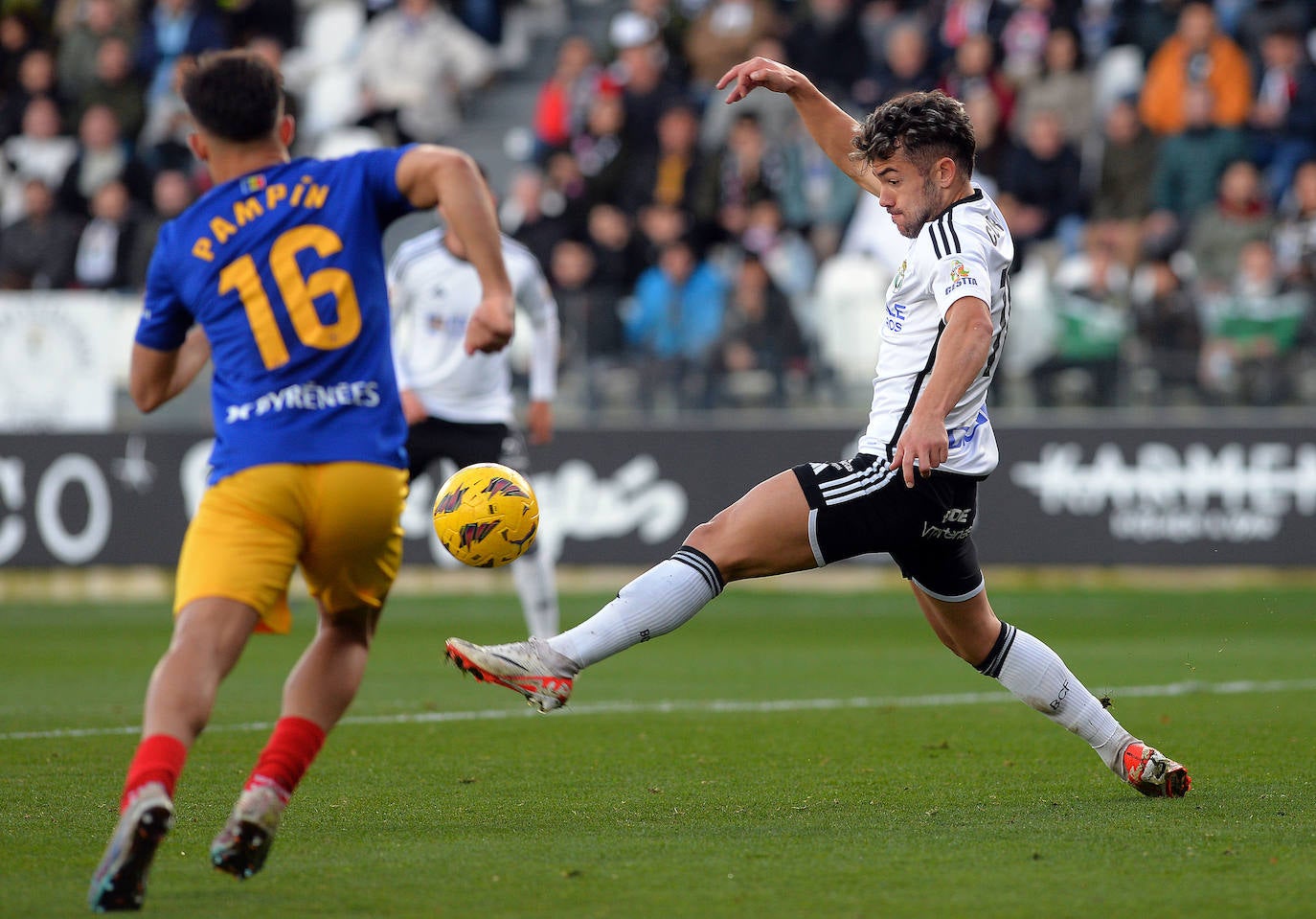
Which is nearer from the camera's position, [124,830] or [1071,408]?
[124,830]

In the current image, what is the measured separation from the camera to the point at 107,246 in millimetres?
17062

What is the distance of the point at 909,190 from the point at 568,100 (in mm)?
13574

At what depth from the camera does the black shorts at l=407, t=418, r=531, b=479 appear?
396 inches

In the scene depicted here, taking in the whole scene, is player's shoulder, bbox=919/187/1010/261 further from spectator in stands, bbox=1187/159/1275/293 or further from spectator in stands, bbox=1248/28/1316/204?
spectator in stands, bbox=1248/28/1316/204

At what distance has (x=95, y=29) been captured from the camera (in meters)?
20.5

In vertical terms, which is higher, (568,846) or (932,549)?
(932,549)

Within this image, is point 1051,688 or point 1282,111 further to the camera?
point 1282,111

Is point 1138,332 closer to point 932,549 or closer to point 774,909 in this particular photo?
point 932,549

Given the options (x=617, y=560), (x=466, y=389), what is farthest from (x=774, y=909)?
(x=617, y=560)

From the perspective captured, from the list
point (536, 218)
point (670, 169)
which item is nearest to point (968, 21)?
point (670, 169)

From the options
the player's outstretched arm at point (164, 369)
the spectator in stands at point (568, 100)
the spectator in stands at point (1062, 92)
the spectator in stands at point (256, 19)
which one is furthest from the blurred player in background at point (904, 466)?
the spectator in stands at point (256, 19)

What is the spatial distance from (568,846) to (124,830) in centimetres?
143

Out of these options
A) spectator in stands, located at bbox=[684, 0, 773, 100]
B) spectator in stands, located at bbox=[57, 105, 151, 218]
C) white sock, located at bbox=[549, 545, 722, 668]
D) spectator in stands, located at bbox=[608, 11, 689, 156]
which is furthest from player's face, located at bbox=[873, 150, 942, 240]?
spectator in stands, located at bbox=[57, 105, 151, 218]

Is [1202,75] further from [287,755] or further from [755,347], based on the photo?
[287,755]
